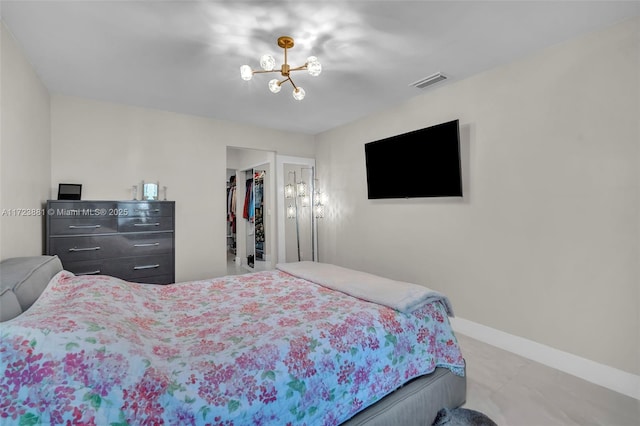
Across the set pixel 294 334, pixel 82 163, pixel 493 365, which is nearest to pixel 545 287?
pixel 493 365

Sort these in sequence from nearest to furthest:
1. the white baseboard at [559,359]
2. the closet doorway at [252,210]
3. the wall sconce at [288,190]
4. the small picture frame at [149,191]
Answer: the white baseboard at [559,359] → the small picture frame at [149,191] → the wall sconce at [288,190] → the closet doorway at [252,210]

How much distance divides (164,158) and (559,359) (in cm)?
447

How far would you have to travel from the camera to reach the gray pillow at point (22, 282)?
1176mm

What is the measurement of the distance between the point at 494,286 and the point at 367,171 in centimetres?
198

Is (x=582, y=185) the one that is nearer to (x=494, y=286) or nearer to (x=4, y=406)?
(x=494, y=286)

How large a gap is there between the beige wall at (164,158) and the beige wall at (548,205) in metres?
2.49

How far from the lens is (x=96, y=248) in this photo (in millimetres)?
2953

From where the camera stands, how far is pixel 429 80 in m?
2.91

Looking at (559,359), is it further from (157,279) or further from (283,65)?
(157,279)

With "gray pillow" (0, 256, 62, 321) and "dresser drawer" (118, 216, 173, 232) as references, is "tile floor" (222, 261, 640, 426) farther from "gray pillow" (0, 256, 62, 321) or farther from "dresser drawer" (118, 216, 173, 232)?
"dresser drawer" (118, 216, 173, 232)

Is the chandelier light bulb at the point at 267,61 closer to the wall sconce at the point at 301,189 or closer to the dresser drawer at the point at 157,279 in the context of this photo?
the dresser drawer at the point at 157,279

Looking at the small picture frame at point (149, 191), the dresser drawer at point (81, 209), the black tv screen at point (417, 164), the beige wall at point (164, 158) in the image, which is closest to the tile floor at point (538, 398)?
the black tv screen at point (417, 164)

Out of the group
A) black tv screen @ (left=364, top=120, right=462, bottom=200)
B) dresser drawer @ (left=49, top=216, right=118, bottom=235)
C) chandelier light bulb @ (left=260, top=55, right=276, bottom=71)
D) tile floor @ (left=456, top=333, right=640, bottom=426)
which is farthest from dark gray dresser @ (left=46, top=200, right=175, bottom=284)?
tile floor @ (left=456, top=333, right=640, bottom=426)

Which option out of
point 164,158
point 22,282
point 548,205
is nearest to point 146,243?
point 164,158
